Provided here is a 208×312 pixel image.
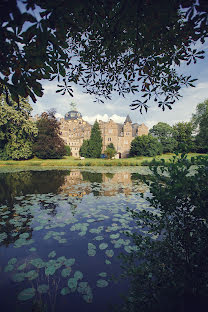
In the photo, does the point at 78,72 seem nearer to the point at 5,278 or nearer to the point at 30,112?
the point at 5,278

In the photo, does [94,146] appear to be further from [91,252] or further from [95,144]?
[91,252]

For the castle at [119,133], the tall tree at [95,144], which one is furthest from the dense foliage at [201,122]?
the tall tree at [95,144]

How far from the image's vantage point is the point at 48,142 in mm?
32188

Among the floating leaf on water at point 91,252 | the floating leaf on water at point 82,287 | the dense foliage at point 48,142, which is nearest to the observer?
the floating leaf on water at point 82,287

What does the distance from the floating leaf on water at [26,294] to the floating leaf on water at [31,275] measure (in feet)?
0.77

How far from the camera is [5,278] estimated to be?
8.66ft

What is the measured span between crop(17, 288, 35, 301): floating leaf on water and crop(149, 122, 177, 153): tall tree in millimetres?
48582

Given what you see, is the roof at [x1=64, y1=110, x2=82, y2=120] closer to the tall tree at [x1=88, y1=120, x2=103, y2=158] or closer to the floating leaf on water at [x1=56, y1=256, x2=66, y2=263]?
the tall tree at [x1=88, y1=120, x2=103, y2=158]

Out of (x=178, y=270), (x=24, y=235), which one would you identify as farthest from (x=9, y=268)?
(x=178, y=270)

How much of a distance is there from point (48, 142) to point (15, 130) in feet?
21.3

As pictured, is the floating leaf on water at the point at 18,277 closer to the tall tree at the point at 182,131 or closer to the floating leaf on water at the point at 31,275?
the floating leaf on water at the point at 31,275

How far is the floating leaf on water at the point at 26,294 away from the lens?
2.26m

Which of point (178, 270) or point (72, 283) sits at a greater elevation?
point (178, 270)

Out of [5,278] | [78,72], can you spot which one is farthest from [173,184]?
[78,72]
